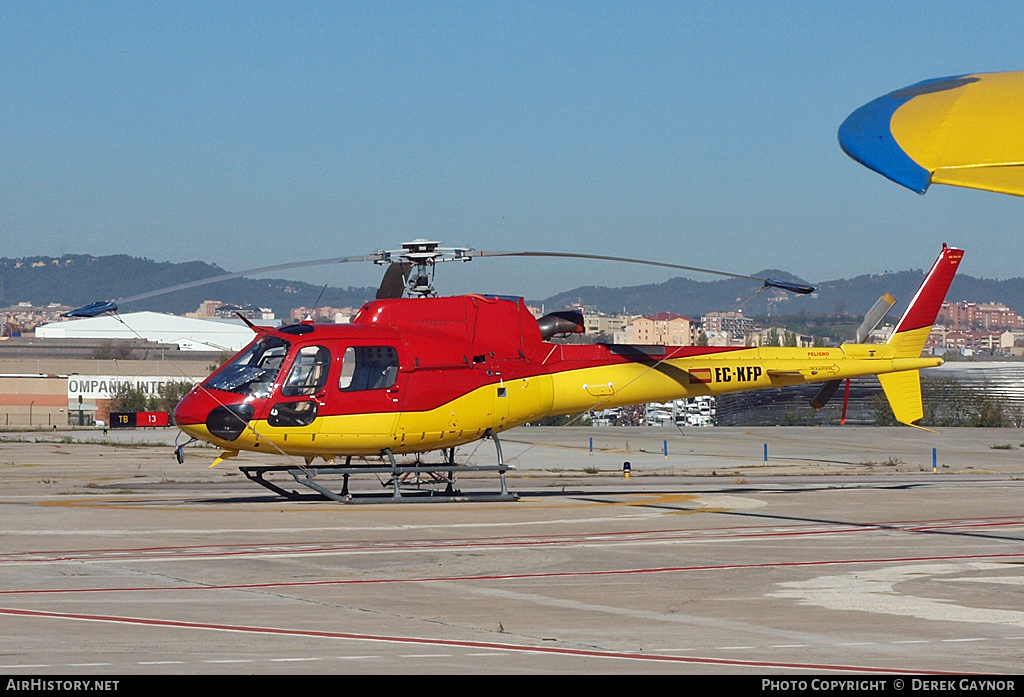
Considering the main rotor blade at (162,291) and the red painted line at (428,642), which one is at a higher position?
the main rotor blade at (162,291)

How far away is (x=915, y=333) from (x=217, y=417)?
1494 centimetres

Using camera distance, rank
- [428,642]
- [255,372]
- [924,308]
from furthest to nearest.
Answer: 1. [924,308]
2. [255,372]
3. [428,642]

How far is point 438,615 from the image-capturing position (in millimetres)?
10875

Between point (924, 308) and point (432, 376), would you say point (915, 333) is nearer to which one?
point (924, 308)

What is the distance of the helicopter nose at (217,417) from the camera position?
18.5 meters

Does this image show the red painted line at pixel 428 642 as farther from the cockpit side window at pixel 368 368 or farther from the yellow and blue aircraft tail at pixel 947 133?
the cockpit side window at pixel 368 368

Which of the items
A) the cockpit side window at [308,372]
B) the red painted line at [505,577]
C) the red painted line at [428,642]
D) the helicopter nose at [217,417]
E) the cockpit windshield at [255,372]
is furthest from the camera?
the cockpit side window at [308,372]

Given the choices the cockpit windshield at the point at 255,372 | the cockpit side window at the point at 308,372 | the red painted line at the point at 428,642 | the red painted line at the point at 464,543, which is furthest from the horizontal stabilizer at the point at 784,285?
the red painted line at the point at 428,642

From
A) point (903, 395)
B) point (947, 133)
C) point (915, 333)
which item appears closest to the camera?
point (947, 133)

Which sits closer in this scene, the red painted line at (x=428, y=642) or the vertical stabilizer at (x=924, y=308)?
the red painted line at (x=428, y=642)

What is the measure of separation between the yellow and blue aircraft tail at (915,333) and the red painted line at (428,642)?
53.2ft

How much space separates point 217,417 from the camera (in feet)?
60.6

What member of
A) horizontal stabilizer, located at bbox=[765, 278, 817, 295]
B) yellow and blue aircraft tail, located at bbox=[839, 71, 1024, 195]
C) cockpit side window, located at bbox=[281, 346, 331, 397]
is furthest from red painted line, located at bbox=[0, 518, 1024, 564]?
yellow and blue aircraft tail, located at bbox=[839, 71, 1024, 195]

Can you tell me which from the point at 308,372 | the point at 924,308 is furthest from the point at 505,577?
the point at 924,308
